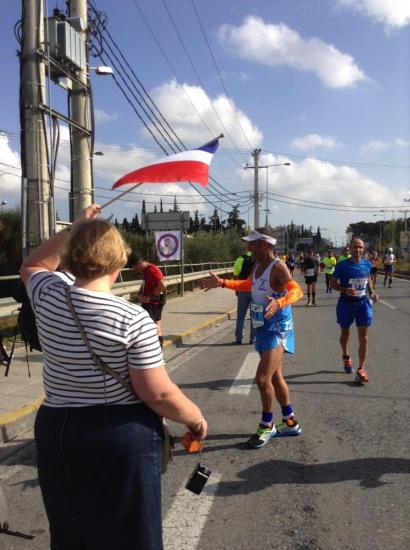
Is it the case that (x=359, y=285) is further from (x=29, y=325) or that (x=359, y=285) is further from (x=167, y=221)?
(x=167, y=221)

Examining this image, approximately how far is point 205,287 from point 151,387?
10.3 ft

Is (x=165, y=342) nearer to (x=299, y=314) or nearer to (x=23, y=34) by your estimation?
(x=23, y=34)

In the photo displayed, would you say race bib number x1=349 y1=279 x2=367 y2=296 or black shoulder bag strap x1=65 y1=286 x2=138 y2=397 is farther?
race bib number x1=349 y1=279 x2=367 y2=296

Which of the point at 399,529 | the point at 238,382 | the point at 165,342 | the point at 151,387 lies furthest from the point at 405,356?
the point at 151,387

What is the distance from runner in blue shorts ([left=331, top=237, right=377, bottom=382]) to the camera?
22.9ft

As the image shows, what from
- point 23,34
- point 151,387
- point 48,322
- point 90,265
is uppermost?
point 23,34

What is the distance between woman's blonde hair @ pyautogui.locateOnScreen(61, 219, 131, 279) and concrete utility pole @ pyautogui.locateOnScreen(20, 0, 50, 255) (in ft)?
19.3

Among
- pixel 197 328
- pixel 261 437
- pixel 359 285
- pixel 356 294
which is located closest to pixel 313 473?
pixel 261 437

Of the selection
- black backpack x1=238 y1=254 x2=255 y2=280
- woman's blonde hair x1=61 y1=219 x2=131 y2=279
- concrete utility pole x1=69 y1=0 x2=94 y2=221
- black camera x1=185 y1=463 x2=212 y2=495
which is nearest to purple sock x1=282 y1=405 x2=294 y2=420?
black camera x1=185 y1=463 x2=212 y2=495

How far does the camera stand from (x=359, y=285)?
703cm

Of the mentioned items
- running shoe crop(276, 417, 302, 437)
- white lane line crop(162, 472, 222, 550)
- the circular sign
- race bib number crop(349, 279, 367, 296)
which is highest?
the circular sign

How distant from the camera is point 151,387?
6.14ft

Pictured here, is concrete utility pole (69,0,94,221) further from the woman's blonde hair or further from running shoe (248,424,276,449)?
the woman's blonde hair

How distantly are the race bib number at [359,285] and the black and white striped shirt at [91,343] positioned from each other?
5525 millimetres
